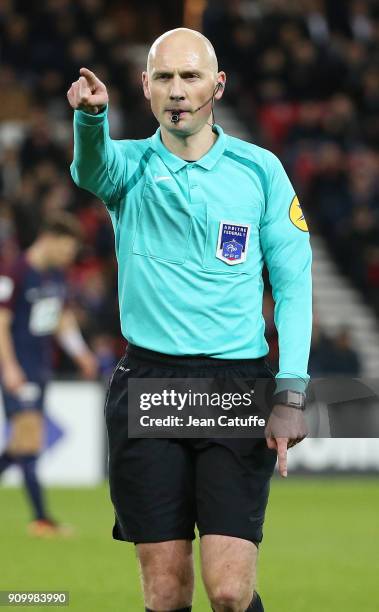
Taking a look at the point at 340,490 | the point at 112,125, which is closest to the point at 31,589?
the point at 340,490

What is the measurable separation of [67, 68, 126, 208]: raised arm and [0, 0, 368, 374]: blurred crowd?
34.2 ft

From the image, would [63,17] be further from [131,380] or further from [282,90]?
[131,380]

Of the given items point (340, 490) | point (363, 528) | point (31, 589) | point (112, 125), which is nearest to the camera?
point (31, 589)

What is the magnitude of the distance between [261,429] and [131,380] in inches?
18.3

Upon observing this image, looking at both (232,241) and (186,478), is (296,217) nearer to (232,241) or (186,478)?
(232,241)

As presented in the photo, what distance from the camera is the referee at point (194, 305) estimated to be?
4.58 metres

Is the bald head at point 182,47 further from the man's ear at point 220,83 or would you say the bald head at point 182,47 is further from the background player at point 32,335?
the background player at point 32,335

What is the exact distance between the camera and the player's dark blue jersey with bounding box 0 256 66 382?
1002 centimetres

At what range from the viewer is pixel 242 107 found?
1994 centimetres

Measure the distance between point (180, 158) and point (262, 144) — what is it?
47.4ft

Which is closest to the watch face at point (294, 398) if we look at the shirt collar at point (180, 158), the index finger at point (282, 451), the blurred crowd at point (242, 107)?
the index finger at point (282, 451)

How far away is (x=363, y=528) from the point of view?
36.2ft

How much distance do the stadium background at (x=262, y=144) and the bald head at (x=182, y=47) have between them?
5829 millimetres

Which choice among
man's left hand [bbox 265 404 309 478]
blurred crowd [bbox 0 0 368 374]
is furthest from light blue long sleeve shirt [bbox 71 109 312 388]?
blurred crowd [bbox 0 0 368 374]
